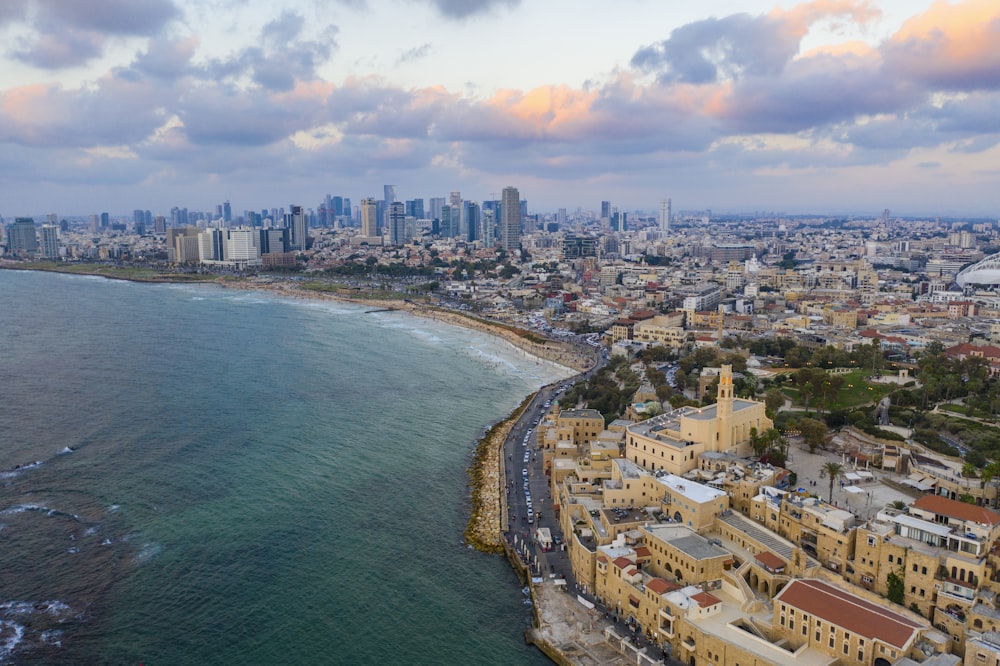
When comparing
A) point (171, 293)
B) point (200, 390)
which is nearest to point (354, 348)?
point (200, 390)

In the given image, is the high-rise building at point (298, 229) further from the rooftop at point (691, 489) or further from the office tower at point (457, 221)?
the rooftop at point (691, 489)

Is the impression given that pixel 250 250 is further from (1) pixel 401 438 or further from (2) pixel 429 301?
(1) pixel 401 438

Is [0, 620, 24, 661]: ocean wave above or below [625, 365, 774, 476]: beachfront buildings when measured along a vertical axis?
below

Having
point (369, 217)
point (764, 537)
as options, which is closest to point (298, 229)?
point (369, 217)

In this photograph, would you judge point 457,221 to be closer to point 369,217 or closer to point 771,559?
point 369,217

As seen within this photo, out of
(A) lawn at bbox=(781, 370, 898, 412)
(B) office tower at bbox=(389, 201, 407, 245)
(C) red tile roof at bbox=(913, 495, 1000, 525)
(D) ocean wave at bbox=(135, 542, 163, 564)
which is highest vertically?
(B) office tower at bbox=(389, 201, 407, 245)

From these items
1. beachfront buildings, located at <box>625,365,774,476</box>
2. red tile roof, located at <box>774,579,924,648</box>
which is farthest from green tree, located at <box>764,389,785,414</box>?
red tile roof, located at <box>774,579,924,648</box>

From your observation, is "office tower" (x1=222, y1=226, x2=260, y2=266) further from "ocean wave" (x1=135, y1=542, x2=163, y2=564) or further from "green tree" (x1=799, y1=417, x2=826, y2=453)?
"green tree" (x1=799, y1=417, x2=826, y2=453)
